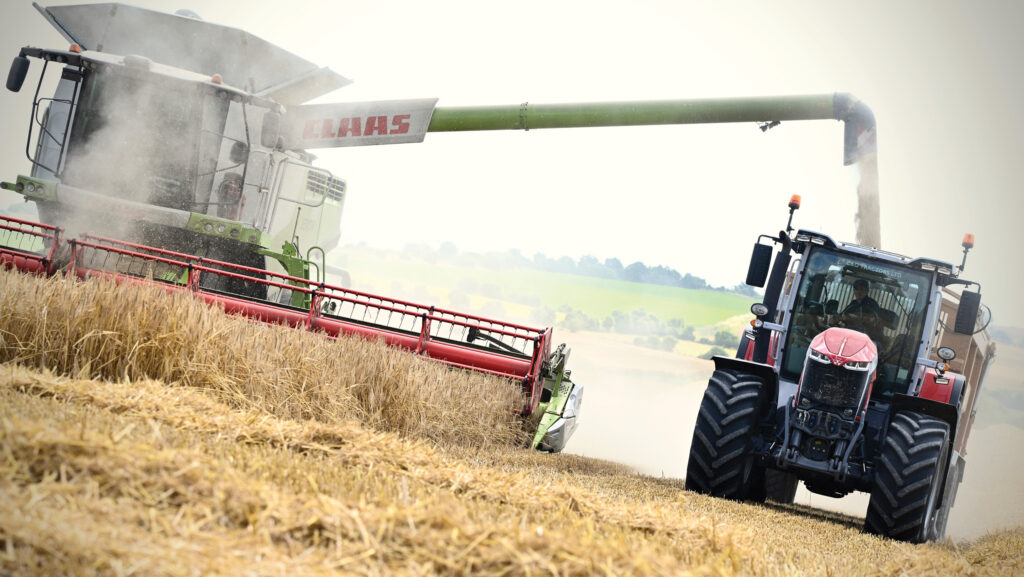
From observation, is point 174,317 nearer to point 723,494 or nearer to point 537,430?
point 537,430

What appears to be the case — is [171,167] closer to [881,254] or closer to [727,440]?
[727,440]

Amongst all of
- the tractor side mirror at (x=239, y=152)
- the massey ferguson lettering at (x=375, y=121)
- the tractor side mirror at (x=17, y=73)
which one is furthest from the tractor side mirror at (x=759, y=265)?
the tractor side mirror at (x=17, y=73)

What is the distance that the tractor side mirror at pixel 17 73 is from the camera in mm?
8477

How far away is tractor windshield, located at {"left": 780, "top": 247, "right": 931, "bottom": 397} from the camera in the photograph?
22.5 ft

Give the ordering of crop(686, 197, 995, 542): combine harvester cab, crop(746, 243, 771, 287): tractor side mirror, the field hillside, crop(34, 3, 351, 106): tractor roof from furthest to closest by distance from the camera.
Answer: crop(34, 3, 351, 106): tractor roof
crop(746, 243, 771, 287): tractor side mirror
crop(686, 197, 995, 542): combine harvester cab
the field hillside

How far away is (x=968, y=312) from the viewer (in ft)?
21.3

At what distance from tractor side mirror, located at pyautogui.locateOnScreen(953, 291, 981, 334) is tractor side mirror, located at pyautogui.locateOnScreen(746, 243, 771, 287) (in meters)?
1.37

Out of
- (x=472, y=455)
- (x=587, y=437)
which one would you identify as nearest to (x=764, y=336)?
(x=472, y=455)

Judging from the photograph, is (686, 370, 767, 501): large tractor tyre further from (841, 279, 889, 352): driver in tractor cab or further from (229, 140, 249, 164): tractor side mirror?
(229, 140, 249, 164): tractor side mirror

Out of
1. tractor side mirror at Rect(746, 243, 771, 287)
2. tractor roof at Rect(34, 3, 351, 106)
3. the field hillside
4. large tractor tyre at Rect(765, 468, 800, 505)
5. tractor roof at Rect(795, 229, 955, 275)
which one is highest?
tractor roof at Rect(34, 3, 351, 106)

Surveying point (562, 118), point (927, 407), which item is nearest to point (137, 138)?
point (562, 118)

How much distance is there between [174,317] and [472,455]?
2100mm

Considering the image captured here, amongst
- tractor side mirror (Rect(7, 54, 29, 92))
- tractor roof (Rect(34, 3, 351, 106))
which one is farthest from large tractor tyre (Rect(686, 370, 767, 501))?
tractor side mirror (Rect(7, 54, 29, 92))

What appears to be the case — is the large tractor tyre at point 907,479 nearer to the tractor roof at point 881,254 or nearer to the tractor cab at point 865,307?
the tractor cab at point 865,307
